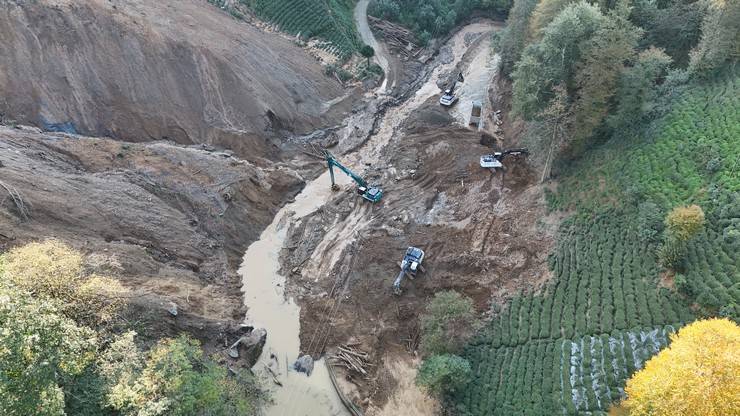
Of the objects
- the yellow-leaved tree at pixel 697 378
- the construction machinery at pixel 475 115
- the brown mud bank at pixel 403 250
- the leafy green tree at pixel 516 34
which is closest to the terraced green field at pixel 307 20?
the construction machinery at pixel 475 115

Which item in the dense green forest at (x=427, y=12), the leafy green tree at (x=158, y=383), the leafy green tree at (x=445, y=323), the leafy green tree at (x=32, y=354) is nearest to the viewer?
the leafy green tree at (x=32, y=354)

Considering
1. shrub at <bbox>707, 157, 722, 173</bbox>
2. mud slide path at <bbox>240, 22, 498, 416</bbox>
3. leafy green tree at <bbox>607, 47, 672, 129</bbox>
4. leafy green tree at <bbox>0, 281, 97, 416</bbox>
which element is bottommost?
mud slide path at <bbox>240, 22, 498, 416</bbox>

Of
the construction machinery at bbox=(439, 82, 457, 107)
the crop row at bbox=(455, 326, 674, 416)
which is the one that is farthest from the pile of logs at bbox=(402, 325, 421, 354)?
the construction machinery at bbox=(439, 82, 457, 107)

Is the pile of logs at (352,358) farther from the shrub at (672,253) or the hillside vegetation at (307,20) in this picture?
the hillside vegetation at (307,20)

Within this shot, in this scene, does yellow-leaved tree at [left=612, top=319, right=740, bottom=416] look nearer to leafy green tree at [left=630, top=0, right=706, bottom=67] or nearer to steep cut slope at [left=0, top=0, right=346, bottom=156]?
leafy green tree at [left=630, top=0, right=706, bottom=67]

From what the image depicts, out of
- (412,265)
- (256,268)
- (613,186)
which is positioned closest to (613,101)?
(613,186)

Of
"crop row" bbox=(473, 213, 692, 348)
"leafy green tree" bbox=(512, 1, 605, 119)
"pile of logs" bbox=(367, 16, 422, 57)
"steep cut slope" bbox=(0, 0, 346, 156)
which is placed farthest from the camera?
"pile of logs" bbox=(367, 16, 422, 57)
